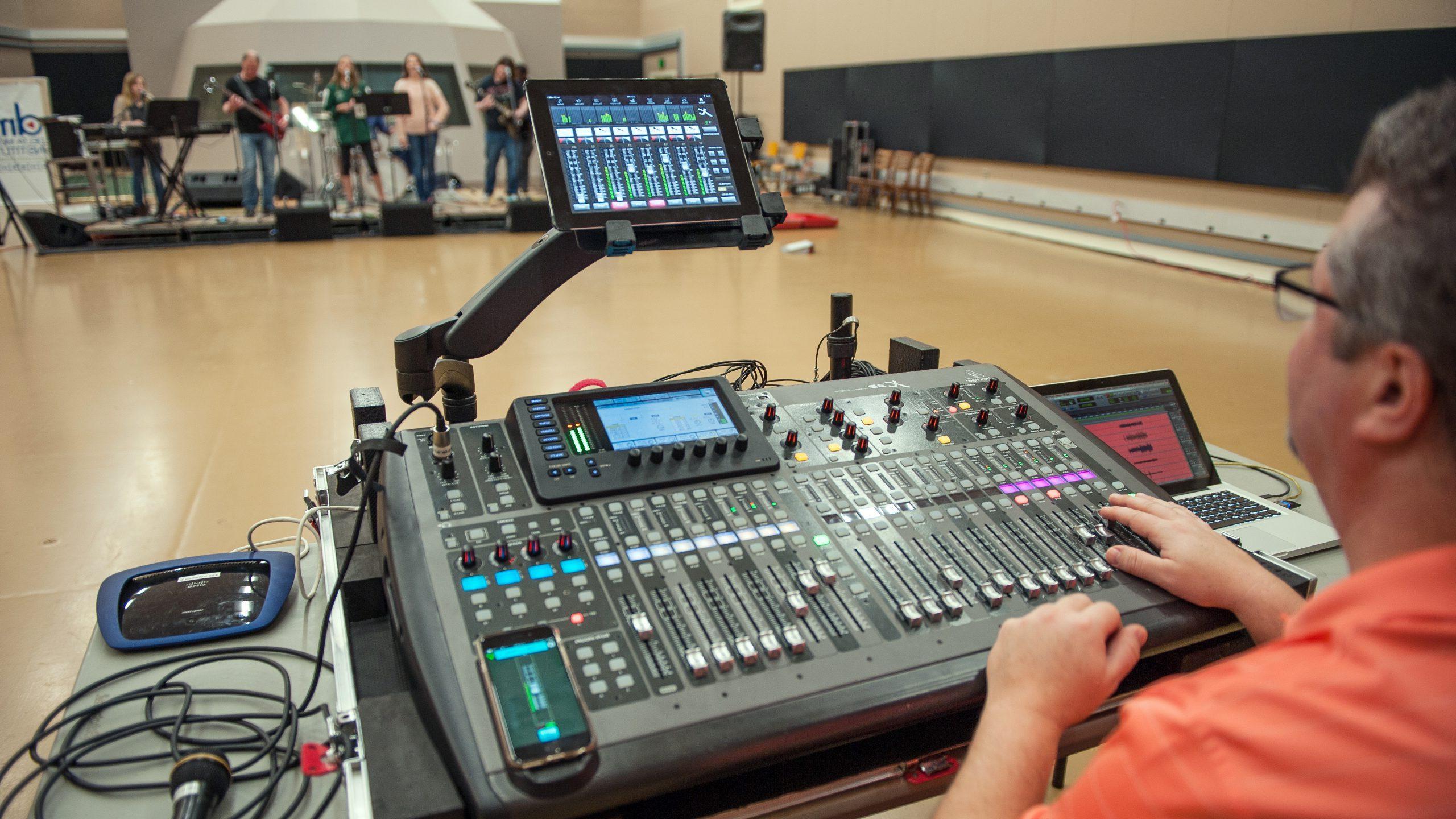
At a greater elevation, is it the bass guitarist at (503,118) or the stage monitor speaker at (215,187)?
the bass guitarist at (503,118)

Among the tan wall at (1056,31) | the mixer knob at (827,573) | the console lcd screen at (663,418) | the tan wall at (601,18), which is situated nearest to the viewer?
the mixer knob at (827,573)

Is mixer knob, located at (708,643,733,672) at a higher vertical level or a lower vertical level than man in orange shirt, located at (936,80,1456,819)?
lower

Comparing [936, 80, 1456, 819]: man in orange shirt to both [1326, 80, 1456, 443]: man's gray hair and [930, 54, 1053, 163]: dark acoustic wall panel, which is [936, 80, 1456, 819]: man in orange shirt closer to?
[1326, 80, 1456, 443]: man's gray hair

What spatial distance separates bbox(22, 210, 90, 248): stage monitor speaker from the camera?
703 cm

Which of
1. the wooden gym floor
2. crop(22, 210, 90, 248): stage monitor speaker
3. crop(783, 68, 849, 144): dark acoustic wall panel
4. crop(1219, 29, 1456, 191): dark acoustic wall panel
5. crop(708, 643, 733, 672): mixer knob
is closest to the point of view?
crop(708, 643, 733, 672): mixer knob

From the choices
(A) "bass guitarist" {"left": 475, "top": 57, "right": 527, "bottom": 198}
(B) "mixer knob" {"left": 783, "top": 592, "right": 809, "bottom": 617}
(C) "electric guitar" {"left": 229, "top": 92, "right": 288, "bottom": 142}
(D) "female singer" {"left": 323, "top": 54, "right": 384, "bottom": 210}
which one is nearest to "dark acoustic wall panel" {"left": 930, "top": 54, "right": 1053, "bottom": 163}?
(A) "bass guitarist" {"left": 475, "top": 57, "right": 527, "bottom": 198}

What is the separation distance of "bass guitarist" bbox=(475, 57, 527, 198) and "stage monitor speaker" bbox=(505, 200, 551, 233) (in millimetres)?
1113

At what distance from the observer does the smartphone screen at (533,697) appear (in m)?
0.73

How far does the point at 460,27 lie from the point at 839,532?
1298 cm

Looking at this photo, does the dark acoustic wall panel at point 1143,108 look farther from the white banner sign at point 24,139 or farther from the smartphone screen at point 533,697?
the white banner sign at point 24,139

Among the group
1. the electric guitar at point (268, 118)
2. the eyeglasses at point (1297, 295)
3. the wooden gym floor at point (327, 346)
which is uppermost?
the electric guitar at point (268, 118)

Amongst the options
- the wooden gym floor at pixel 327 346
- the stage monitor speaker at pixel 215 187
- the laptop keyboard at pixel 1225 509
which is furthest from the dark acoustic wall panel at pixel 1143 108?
the stage monitor speaker at pixel 215 187

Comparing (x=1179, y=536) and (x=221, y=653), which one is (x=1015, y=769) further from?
(x=221, y=653)

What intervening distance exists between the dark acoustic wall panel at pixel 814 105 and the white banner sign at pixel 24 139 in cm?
834
